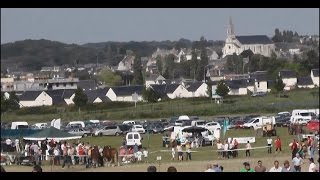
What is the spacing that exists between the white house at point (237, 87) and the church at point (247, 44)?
31.4 m

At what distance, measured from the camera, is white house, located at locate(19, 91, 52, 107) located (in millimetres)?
38219

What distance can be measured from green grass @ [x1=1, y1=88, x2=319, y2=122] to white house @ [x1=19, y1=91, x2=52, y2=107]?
86 cm

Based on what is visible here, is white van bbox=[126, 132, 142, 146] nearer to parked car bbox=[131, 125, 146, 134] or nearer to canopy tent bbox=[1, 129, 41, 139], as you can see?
canopy tent bbox=[1, 129, 41, 139]

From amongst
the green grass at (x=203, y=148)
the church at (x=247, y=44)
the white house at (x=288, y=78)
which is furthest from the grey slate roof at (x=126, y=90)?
the church at (x=247, y=44)

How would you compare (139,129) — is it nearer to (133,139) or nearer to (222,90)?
(133,139)

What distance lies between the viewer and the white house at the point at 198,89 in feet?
170

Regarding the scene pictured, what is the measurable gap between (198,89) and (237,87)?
12.5ft

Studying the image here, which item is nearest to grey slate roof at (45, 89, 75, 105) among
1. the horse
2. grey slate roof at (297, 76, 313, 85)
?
the horse

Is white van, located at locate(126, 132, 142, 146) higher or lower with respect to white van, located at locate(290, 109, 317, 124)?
lower

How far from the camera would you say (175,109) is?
4241 cm

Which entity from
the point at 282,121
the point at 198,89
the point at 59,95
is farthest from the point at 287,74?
the point at 282,121

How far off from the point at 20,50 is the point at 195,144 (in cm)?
5996

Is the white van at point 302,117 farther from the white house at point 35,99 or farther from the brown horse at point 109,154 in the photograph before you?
the brown horse at point 109,154

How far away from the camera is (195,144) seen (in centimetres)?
2297
